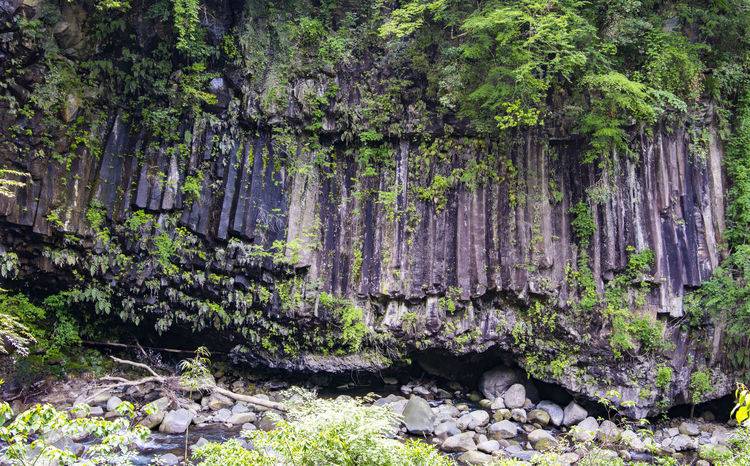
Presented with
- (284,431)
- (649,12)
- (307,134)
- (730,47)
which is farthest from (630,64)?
(284,431)

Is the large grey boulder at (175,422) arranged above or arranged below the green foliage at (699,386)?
below

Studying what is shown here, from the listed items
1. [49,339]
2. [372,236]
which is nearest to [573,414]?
[372,236]

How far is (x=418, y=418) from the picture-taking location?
10.6 meters

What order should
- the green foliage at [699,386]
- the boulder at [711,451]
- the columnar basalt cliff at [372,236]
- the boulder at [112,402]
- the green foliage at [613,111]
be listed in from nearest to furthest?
the boulder at [711,451]
the green foliage at [613,111]
the boulder at [112,402]
the green foliage at [699,386]
the columnar basalt cliff at [372,236]

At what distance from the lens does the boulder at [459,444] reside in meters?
10.0

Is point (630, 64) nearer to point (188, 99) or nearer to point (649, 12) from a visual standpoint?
point (649, 12)

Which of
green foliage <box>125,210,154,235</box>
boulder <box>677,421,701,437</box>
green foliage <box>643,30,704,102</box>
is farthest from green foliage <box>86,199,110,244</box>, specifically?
boulder <box>677,421,701,437</box>

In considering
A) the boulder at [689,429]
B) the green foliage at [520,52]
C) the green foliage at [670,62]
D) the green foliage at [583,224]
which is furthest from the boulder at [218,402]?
the green foliage at [670,62]

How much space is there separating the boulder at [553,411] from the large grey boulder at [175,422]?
6.67 meters

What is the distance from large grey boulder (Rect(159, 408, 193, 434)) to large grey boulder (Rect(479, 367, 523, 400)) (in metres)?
5.81

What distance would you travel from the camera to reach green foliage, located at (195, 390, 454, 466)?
4.43m

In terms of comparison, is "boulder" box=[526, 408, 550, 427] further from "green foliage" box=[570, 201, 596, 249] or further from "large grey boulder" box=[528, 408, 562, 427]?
"green foliage" box=[570, 201, 596, 249]

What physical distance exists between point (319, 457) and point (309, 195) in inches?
332

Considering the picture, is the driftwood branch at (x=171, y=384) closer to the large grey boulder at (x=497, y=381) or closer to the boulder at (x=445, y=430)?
the boulder at (x=445, y=430)
